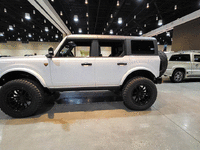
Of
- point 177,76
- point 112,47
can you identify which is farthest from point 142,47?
point 177,76

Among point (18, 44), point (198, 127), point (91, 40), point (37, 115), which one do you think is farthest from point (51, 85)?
point (18, 44)

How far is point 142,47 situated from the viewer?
263 cm

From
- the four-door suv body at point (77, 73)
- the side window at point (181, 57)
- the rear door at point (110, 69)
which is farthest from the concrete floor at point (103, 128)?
the side window at point (181, 57)

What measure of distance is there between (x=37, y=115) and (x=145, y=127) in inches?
90.2

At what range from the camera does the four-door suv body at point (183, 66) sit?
5707mm

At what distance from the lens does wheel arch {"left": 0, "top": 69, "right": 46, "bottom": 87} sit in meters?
2.22

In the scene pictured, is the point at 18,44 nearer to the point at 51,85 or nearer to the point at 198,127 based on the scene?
the point at 51,85

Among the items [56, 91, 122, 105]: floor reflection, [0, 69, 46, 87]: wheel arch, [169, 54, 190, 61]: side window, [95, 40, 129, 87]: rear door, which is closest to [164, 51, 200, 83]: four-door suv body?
[169, 54, 190, 61]: side window

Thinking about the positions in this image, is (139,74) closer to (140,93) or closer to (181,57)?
(140,93)

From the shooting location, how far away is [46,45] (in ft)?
81.6

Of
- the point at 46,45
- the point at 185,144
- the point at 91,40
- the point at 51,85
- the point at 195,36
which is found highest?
the point at 46,45

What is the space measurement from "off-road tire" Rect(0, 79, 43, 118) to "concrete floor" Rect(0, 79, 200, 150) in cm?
17

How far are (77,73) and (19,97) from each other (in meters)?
1.33

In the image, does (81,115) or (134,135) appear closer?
(134,135)
